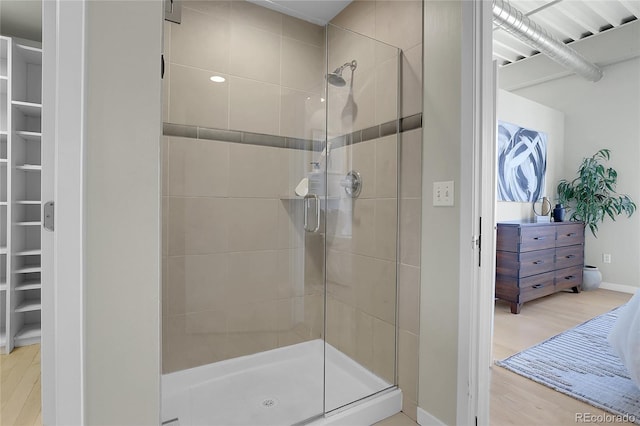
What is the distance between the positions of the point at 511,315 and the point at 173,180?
3.35 m

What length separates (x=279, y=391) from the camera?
1.82 m

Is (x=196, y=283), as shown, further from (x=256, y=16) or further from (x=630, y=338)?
(x=630, y=338)

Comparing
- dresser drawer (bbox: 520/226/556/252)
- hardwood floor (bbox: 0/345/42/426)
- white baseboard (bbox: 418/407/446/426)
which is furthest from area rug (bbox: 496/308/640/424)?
hardwood floor (bbox: 0/345/42/426)

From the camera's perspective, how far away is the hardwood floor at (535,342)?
1.81 meters

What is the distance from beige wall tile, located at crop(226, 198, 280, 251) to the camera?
202cm

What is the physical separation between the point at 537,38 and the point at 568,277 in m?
2.72

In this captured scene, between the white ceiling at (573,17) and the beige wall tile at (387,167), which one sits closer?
the beige wall tile at (387,167)

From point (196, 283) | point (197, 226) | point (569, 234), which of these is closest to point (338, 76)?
point (197, 226)

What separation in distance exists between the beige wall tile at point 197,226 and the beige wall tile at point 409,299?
105 cm

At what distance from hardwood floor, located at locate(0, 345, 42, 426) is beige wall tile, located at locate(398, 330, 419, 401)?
1942 mm

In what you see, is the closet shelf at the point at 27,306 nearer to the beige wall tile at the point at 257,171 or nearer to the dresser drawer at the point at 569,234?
the beige wall tile at the point at 257,171

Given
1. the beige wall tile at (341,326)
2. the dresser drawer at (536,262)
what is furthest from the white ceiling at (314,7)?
the dresser drawer at (536,262)

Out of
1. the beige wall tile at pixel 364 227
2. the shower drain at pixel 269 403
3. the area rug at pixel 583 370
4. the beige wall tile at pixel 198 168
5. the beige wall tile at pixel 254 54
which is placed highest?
the beige wall tile at pixel 254 54

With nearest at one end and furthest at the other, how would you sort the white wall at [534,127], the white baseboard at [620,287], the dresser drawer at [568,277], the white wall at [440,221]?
the white wall at [440,221]
the dresser drawer at [568,277]
the white wall at [534,127]
the white baseboard at [620,287]
